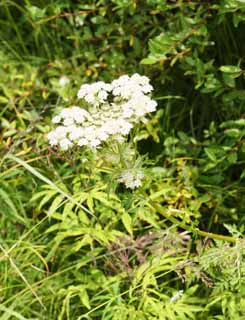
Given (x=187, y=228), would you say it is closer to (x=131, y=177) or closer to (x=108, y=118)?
(x=131, y=177)

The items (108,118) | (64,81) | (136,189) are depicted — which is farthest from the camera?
(64,81)

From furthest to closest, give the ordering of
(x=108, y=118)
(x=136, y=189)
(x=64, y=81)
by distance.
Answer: (x=64, y=81) → (x=136, y=189) → (x=108, y=118)

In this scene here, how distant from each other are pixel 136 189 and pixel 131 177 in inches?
5.2

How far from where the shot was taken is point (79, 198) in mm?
2836

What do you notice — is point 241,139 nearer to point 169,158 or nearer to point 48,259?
point 169,158

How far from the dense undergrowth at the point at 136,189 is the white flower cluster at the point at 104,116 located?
0.27 feet

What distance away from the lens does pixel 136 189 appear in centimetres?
248

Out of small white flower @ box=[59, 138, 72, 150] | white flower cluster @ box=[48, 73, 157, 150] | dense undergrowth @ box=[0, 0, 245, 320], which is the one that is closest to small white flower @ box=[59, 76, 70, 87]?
dense undergrowth @ box=[0, 0, 245, 320]

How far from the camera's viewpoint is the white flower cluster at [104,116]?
2.24 metres

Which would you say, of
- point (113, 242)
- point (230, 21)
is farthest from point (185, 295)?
point (230, 21)

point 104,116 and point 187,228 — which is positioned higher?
point 104,116

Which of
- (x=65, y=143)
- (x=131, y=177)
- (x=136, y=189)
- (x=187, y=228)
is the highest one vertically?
(x=65, y=143)

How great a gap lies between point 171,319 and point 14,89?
64.7 inches

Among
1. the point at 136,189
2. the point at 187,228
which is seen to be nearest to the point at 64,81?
the point at 136,189
